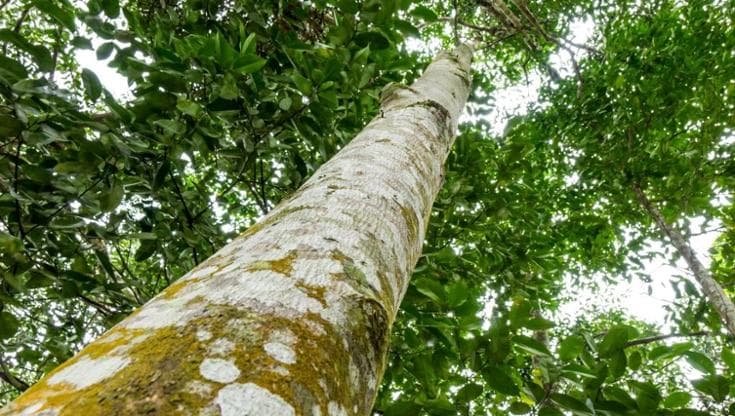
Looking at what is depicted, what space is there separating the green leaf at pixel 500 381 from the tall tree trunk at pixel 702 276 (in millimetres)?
2547

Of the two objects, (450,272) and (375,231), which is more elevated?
(450,272)

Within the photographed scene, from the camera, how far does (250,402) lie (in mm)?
412

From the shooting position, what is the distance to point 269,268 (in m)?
0.65

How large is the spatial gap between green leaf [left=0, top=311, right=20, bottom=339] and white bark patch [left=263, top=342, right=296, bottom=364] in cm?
164

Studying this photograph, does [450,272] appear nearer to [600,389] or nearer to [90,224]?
[600,389]

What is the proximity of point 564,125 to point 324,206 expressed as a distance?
13.5 ft

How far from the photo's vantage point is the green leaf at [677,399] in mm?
1222

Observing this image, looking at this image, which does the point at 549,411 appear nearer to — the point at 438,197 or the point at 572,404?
the point at 572,404

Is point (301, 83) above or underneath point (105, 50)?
underneath

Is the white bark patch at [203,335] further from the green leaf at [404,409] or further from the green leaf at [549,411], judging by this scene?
the green leaf at [549,411]

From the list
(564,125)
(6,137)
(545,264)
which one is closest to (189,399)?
(6,137)

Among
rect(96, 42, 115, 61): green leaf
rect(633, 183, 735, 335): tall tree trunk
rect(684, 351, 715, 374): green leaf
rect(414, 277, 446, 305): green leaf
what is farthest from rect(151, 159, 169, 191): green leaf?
rect(633, 183, 735, 335): tall tree trunk

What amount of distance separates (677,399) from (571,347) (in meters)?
0.30

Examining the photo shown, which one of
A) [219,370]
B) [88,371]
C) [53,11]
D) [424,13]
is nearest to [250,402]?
[219,370]
